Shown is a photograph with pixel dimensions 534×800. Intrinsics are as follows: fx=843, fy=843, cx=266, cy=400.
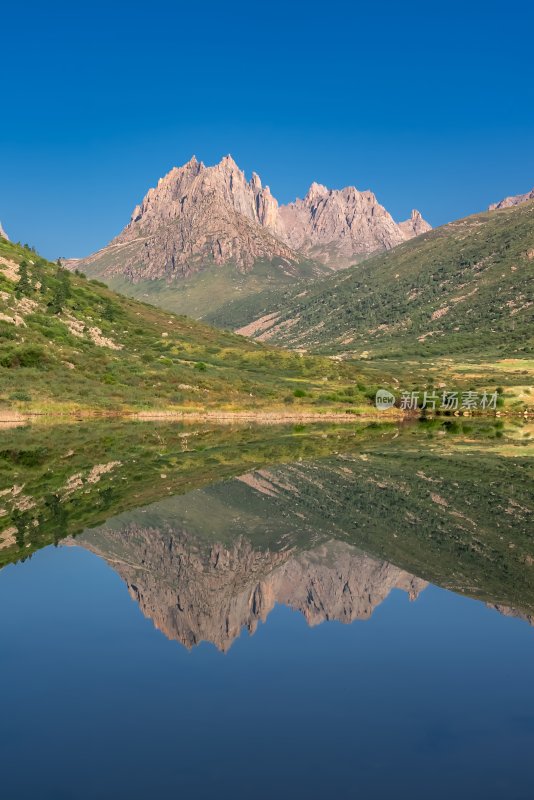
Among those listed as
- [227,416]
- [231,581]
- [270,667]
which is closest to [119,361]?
[227,416]

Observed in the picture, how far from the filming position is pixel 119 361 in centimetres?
11638

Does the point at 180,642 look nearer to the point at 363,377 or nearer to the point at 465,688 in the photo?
the point at 465,688

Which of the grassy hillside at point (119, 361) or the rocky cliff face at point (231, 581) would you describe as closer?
the rocky cliff face at point (231, 581)

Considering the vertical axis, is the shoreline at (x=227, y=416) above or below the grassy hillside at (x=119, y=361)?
below

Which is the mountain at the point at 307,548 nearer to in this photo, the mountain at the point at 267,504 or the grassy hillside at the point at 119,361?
the mountain at the point at 267,504

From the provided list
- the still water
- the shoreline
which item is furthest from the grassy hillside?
the still water

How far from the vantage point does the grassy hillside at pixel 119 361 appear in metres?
98.8

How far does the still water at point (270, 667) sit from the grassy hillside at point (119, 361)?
62.5 m

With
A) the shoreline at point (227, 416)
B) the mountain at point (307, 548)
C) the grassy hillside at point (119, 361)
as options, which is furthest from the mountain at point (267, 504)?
the grassy hillside at point (119, 361)

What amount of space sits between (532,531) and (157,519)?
14.8 metres

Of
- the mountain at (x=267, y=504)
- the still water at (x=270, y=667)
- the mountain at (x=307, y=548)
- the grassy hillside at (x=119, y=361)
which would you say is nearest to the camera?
the still water at (x=270, y=667)

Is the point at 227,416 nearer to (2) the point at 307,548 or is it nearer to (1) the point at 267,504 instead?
(1) the point at 267,504

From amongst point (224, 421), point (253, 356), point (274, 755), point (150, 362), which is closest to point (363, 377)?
point (253, 356)

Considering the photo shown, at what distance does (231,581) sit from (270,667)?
6.94 m
